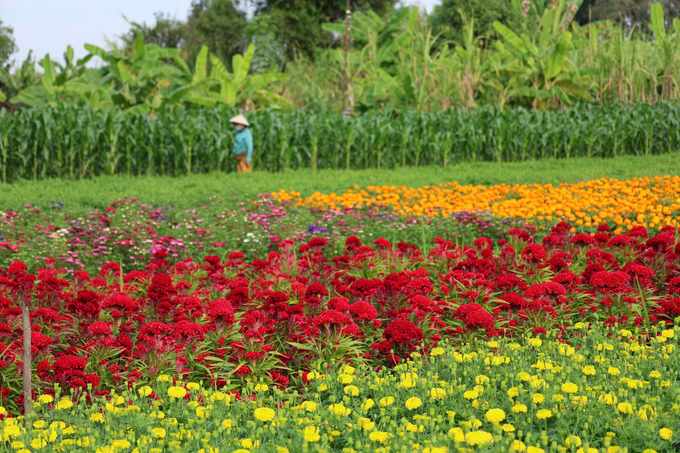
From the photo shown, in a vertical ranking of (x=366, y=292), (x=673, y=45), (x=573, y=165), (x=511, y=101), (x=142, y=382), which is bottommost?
(x=142, y=382)

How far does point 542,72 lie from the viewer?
18.7 m

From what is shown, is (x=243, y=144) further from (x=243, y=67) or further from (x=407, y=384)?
(x=407, y=384)

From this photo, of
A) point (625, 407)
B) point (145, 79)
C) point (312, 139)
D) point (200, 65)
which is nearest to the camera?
point (625, 407)

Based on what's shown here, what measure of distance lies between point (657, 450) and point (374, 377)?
4.82 ft

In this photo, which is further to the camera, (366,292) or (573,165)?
(573,165)

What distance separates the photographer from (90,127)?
13672 millimetres

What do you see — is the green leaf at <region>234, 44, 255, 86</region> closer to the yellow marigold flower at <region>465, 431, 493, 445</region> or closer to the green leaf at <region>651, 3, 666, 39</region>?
the green leaf at <region>651, 3, 666, 39</region>

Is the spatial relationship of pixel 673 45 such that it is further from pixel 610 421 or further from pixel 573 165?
pixel 610 421

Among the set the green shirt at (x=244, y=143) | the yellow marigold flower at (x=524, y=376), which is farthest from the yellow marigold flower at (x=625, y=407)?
the green shirt at (x=244, y=143)

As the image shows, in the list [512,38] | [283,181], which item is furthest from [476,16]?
[283,181]

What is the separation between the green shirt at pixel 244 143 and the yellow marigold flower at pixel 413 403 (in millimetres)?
11604

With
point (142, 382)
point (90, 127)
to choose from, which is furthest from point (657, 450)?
point (90, 127)

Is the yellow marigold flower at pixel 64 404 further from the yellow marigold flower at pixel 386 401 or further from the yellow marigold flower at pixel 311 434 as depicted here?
the yellow marigold flower at pixel 386 401

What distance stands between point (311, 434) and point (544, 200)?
7.45 metres
